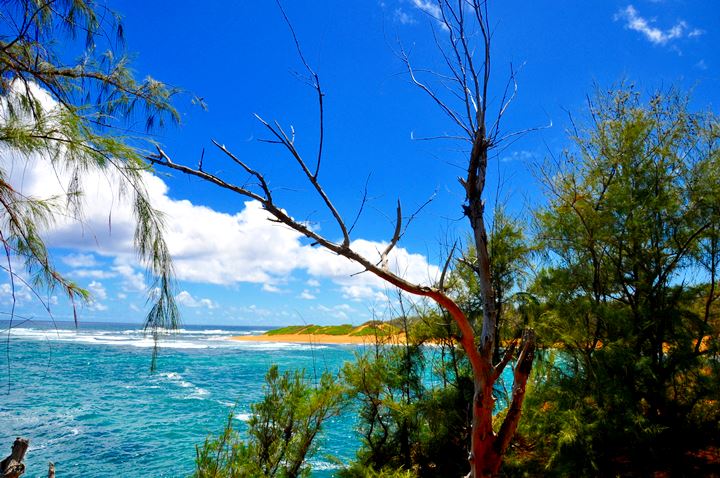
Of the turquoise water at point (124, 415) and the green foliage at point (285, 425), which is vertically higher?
the green foliage at point (285, 425)

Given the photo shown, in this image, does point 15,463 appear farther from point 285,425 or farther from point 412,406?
point 412,406

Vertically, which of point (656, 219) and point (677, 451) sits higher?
point (656, 219)

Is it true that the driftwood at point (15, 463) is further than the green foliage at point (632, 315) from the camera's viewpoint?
No

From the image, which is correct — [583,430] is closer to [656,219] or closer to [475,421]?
[656,219]

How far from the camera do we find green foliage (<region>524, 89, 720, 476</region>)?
602 centimetres

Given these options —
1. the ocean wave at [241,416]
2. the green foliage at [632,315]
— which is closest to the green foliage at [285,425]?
the green foliage at [632,315]

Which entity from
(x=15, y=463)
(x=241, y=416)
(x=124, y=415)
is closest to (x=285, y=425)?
(x=15, y=463)

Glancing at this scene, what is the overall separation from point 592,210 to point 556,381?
2.82 metres

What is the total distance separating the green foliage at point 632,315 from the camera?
6020 millimetres

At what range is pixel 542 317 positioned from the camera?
6.64 m

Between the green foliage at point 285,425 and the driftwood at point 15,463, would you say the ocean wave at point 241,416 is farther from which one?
the driftwood at point 15,463

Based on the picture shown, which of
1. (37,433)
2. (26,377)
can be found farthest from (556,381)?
(26,377)

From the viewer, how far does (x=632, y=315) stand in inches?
256

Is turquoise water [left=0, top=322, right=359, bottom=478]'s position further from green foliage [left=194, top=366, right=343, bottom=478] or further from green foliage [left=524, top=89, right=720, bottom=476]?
green foliage [left=524, top=89, right=720, bottom=476]
